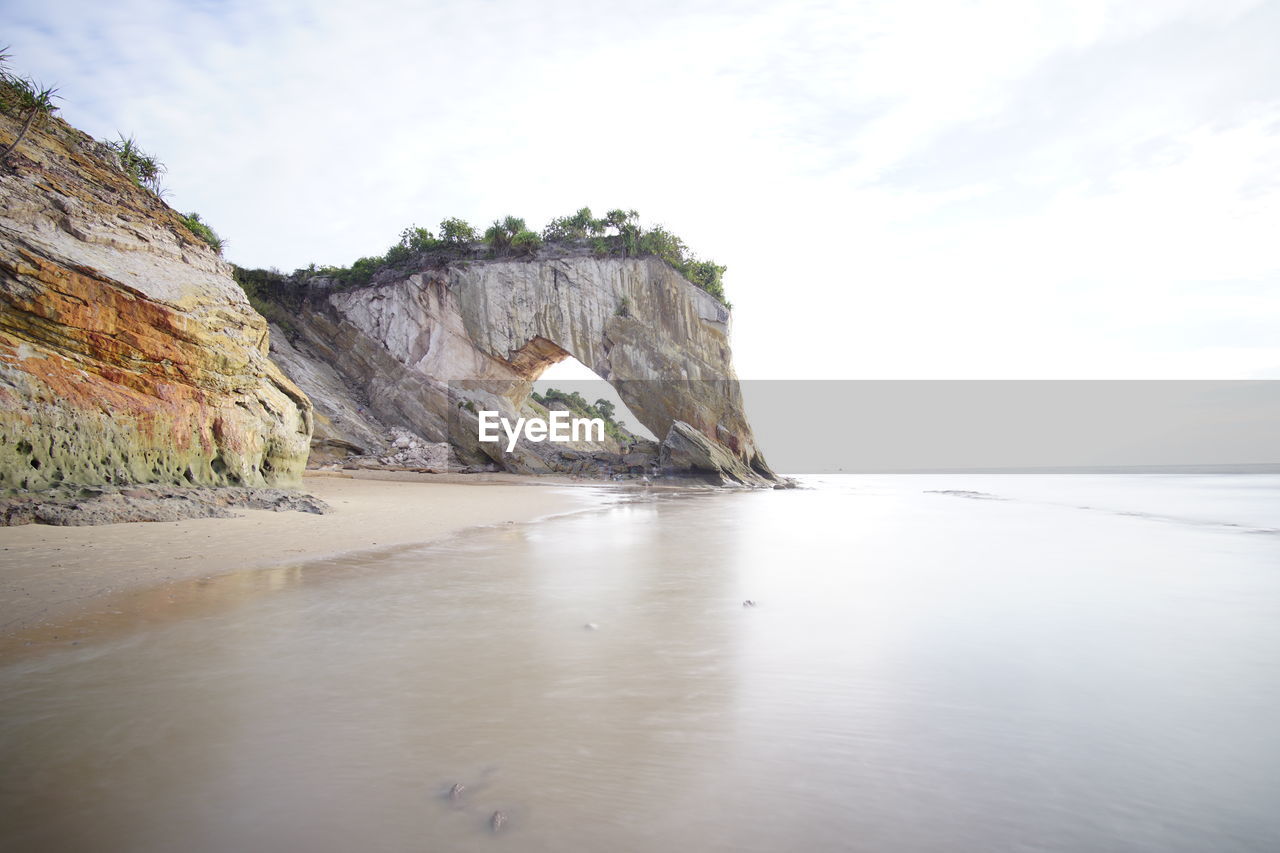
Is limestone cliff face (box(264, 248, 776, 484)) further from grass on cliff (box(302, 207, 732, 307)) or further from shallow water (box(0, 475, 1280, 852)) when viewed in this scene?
shallow water (box(0, 475, 1280, 852))

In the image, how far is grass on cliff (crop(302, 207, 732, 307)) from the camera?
24531 millimetres

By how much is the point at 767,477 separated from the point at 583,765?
25.0 metres

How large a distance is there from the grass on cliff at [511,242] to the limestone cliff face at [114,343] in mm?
13788

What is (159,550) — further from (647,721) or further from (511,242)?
(511,242)

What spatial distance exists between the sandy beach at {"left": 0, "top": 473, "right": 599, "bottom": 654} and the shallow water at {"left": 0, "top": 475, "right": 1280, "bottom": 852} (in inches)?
22.0

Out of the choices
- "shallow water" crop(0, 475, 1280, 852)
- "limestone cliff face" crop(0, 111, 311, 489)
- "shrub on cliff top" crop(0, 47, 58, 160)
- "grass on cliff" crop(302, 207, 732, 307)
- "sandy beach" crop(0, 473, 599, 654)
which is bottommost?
"shallow water" crop(0, 475, 1280, 852)

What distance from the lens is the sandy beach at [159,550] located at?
418 centimetres

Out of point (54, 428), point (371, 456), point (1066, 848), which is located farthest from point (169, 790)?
point (371, 456)

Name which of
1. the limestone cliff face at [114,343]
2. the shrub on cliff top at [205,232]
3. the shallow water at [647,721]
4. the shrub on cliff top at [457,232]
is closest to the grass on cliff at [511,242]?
the shrub on cliff top at [457,232]

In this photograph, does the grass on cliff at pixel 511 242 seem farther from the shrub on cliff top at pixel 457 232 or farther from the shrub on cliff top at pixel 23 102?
the shrub on cliff top at pixel 23 102

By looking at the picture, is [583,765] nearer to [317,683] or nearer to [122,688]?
[317,683]

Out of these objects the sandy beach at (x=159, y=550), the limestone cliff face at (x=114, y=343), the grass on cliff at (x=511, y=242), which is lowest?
the sandy beach at (x=159, y=550)

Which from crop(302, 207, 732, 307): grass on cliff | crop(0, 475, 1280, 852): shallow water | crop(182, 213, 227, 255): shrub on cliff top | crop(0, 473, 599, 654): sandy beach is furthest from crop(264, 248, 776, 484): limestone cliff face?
crop(0, 475, 1280, 852): shallow water

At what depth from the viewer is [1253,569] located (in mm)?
7645
